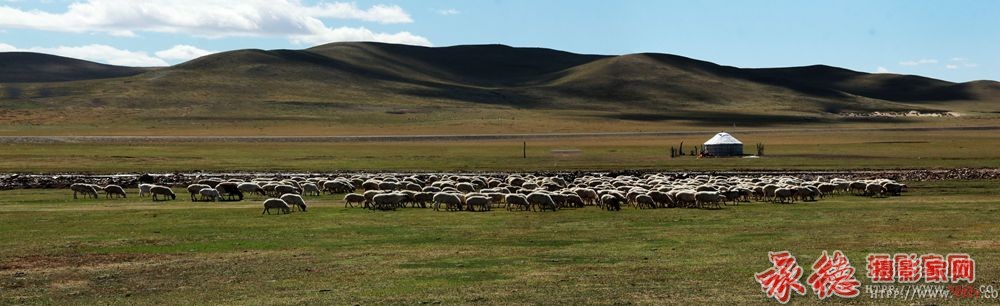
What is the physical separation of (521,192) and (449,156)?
3548 centimetres

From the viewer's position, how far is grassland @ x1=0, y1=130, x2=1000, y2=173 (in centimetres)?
5919

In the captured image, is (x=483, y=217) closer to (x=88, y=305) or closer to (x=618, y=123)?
(x=88, y=305)

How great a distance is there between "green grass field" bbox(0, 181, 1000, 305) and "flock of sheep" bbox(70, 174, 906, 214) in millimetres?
1183

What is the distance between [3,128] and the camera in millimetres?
108938

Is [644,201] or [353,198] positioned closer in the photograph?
[644,201]

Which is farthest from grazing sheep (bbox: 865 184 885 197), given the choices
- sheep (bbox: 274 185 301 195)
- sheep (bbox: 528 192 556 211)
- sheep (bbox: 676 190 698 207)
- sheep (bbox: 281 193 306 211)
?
sheep (bbox: 274 185 301 195)

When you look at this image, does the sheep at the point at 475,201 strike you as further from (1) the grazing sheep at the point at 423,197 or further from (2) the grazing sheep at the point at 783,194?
(2) the grazing sheep at the point at 783,194

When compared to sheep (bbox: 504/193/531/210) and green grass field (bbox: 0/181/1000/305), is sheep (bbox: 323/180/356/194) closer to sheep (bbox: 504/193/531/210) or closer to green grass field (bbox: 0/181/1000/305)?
green grass field (bbox: 0/181/1000/305)

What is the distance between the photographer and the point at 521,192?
36.2 meters

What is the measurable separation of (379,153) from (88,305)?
60743 millimetres

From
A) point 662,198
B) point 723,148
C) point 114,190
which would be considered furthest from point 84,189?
point 723,148

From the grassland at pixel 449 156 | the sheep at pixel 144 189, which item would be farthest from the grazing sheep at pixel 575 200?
the grassland at pixel 449 156

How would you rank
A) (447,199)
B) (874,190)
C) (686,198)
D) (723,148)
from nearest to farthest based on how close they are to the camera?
(447,199)
(686,198)
(874,190)
(723,148)

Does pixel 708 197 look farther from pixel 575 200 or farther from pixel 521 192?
pixel 521 192
